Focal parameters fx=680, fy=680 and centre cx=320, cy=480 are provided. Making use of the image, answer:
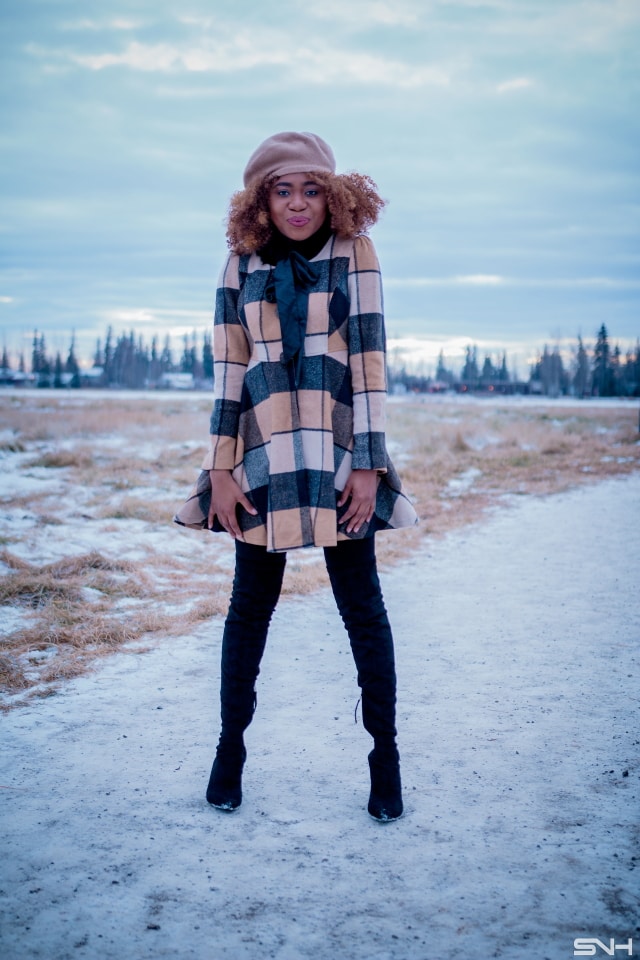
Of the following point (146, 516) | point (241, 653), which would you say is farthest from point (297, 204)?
point (146, 516)

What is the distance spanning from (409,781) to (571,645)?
1627mm

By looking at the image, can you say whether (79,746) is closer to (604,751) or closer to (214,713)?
(214,713)

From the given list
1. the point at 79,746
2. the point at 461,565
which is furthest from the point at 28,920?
the point at 461,565

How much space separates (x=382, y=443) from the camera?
6.55 ft

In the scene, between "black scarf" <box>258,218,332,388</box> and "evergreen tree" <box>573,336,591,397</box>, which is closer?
"black scarf" <box>258,218,332,388</box>

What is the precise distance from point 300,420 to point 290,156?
79 centimetres

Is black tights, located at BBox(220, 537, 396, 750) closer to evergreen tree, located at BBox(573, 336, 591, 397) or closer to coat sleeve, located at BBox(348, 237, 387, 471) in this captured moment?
coat sleeve, located at BBox(348, 237, 387, 471)

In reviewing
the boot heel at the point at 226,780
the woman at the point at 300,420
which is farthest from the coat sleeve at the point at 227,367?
the boot heel at the point at 226,780

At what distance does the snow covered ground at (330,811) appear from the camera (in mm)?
1536

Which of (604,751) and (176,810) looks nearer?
(176,810)

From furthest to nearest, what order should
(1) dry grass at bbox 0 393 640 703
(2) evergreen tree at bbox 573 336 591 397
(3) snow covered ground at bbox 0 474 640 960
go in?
(2) evergreen tree at bbox 573 336 591 397 < (1) dry grass at bbox 0 393 640 703 < (3) snow covered ground at bbox 0 474 640 960

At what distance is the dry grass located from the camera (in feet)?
11.7

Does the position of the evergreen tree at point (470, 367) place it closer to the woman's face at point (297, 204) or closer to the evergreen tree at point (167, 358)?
the evergreen tree at point (167, 358)

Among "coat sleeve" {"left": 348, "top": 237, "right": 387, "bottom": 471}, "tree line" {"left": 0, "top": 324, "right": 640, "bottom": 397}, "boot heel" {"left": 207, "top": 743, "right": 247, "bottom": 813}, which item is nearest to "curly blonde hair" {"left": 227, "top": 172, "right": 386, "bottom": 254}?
"coat sleeve" {"left": 348, "top": 237, "right": 387, "bottom": 471}
